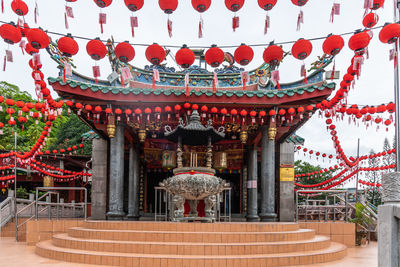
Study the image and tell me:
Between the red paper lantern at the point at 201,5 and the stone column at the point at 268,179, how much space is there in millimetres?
5163

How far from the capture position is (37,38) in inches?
266

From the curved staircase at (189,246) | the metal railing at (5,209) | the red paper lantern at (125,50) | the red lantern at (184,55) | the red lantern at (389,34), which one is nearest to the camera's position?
the red lantern at (389,34)

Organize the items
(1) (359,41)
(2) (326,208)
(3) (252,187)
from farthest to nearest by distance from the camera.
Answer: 1. (3) (252,187)
2. (2) (326,208)
3. (1) (359,41)

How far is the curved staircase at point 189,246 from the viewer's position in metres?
6.67

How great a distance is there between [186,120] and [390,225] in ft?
24.6

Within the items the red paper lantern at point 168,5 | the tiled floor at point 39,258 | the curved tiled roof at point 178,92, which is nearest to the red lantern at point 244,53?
the red paper lantern at point 168,5

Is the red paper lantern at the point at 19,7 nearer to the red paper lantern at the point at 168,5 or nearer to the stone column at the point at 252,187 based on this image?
the red paper lantern at the point at 168,5

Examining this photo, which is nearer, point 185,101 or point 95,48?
point 95,48

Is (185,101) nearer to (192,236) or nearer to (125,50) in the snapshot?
(125,50)

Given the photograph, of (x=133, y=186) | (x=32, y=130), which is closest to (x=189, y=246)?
(x=133, y=186)

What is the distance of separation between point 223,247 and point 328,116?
5.33 metres

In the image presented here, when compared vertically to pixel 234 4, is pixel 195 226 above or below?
below

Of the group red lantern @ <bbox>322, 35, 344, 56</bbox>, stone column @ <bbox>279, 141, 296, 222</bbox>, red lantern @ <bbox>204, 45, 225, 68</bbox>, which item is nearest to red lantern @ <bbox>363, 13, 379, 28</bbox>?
red lantern @ <bbox>322, 35, 344, 56</bbox>

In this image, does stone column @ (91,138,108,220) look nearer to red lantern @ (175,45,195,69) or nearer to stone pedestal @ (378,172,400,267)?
red lantern @ (175,45,195,69)
